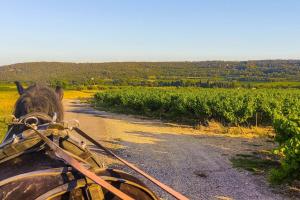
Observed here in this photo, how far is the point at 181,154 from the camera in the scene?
12.2 metres

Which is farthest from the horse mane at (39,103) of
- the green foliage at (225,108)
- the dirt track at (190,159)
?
the green foliage at (225,108)

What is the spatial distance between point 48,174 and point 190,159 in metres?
9.87

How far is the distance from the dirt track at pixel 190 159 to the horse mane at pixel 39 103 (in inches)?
185

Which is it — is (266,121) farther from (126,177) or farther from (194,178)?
(126,177)

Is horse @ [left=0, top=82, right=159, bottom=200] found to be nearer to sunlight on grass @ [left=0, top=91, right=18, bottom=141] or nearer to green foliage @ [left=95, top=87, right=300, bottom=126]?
sunlight on grass @ [left=0, top=91, right=18, bottom=141]

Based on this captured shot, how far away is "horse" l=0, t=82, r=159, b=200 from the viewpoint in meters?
1.71

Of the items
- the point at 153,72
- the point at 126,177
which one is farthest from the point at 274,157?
the point at 153,72

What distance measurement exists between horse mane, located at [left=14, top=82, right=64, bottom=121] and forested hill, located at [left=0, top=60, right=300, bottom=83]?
346 feet

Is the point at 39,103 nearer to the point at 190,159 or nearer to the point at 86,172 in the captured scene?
the point at 86,172

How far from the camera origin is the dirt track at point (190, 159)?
27.1ft

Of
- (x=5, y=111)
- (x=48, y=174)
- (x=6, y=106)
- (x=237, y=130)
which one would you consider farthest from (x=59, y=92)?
(x=6, y=106)

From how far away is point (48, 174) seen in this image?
5.75 ft

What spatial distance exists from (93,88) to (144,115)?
6032 cm

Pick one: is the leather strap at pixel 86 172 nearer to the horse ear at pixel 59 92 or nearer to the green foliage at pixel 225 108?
the horse ear at pixel 59 92
